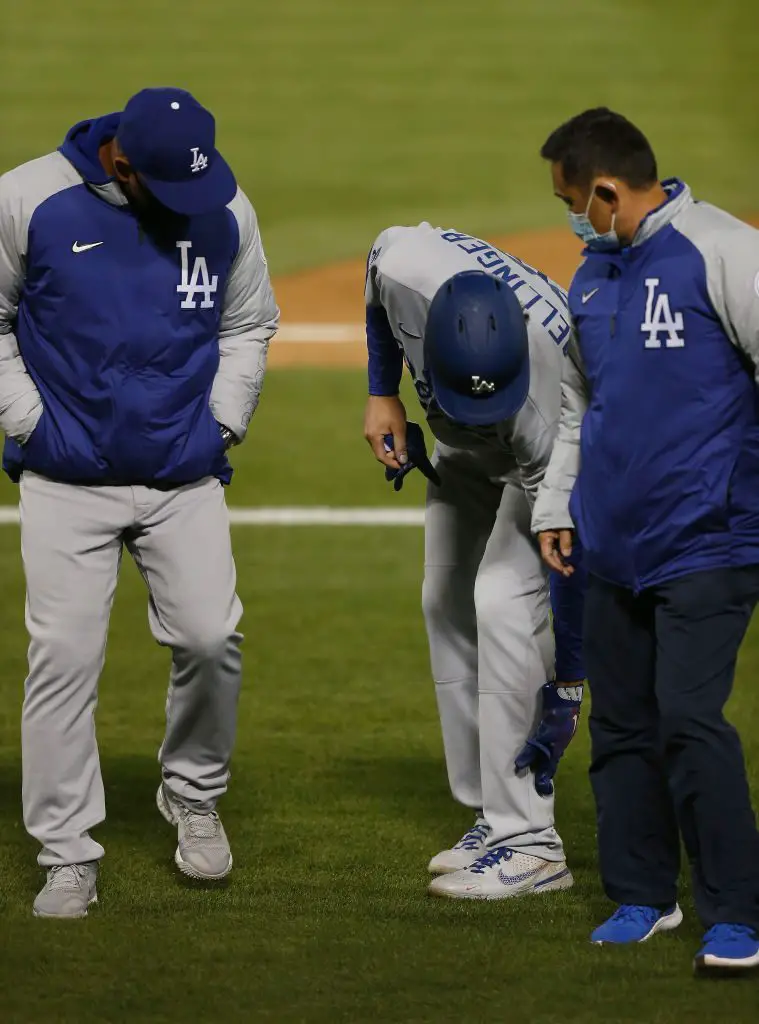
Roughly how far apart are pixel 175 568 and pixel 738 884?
163 centimetres

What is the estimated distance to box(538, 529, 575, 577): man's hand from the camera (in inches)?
181

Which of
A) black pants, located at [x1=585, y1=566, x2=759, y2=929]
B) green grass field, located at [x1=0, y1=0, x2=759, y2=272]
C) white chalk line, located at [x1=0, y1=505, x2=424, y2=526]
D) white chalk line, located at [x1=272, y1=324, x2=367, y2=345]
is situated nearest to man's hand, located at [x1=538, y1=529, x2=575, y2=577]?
black pants, located at [x1=585, y1=566, x2=759, y2=929]

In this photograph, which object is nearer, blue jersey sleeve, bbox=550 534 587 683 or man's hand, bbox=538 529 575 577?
man's hand, bbox=538 529 575 577

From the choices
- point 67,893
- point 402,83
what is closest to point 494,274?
point 67,893

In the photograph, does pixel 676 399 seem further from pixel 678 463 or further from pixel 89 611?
pixel 89 611

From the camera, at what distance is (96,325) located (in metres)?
4.78

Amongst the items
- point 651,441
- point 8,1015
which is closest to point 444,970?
point 8,1015

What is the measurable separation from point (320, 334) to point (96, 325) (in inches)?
509

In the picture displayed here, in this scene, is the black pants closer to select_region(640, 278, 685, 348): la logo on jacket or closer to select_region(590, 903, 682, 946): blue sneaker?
select_region(590, 903, 682, 946): blue sneaker

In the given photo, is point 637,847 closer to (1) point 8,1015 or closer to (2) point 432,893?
(2) point 432,893

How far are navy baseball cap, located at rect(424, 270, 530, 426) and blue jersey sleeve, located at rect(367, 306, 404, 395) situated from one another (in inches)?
20.6

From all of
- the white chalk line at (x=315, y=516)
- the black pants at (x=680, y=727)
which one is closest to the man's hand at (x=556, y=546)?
the black pants at (x=680, y=727)

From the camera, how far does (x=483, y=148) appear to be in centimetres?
2548

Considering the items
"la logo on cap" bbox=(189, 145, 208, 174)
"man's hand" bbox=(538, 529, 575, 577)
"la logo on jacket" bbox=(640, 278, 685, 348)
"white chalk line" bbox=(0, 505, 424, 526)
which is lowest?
"white chalk line" bbox=(0, 505, 424, 526)
